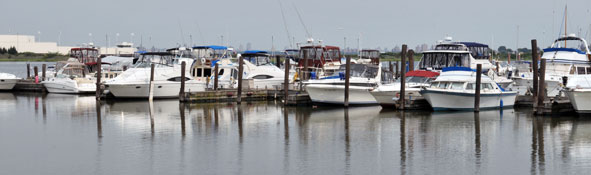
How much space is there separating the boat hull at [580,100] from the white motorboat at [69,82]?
1304 inches

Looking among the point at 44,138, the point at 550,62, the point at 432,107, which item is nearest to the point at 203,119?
the point at 44,138

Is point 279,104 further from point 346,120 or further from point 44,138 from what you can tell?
point 44,138

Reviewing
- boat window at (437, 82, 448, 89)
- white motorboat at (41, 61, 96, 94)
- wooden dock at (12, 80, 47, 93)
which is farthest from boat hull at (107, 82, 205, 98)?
boat window at (437, 82, 448, 89)

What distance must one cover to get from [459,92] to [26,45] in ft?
515

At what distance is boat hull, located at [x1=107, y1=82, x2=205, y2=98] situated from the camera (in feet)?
159

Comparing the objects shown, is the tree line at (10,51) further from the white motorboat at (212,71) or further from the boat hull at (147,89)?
the boat hull at (147,89)

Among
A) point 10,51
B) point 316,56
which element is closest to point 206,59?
point 316,56

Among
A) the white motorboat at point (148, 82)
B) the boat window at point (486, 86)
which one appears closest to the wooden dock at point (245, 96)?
the white motorboat at point (148, 82)

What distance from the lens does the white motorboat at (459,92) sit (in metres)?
38.8

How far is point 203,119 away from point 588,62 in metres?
23.6

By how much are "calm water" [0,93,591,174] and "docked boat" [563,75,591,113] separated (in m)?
0.71

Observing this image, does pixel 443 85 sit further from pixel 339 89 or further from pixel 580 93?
pixel 580 93

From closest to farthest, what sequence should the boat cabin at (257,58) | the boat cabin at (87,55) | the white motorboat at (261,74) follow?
the white motorboat at (261,74) < the boat cabin at (257,58) < the boat cabin at (87,55)

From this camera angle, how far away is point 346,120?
37219mm
